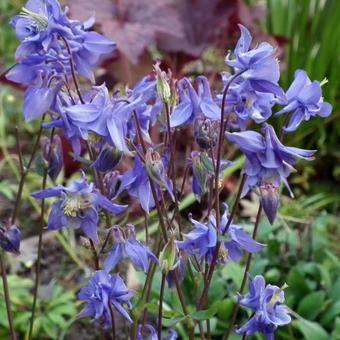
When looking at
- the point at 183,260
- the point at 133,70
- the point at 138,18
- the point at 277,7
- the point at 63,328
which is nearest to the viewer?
the point at 183,260

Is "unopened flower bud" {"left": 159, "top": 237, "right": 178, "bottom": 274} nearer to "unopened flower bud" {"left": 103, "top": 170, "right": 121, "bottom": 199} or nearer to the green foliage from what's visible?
"unopened flower bud" {"left": 103, "top": 170, "right": 121, "bottom": 199}

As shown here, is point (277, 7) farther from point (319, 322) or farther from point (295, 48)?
point (319, 322)

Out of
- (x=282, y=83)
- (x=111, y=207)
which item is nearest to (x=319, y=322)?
(x=111, y=207)

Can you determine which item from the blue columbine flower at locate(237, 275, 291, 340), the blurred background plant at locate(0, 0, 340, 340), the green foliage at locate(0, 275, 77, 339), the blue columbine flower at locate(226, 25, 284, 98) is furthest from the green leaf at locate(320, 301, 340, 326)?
the blue columbine flower at locate(226, 25, 284, 98)

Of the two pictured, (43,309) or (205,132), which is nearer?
(205,132)

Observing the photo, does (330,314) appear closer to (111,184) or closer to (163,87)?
(111,184)

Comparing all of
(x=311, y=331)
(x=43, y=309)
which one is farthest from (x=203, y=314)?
(x=43, y=309)
